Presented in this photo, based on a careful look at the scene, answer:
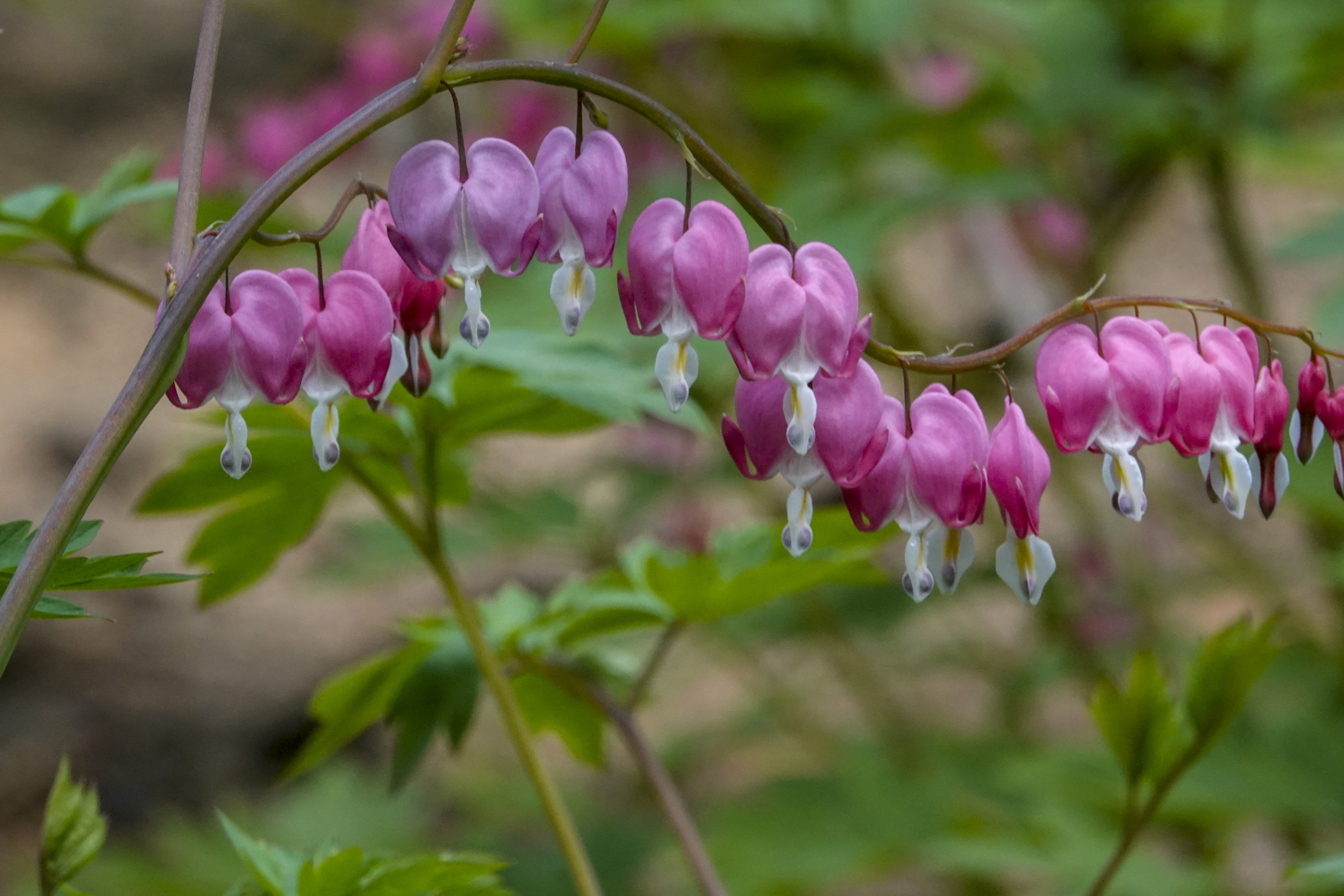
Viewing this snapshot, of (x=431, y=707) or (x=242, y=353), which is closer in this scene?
(x=242, y=353)

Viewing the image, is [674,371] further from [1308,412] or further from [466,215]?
[1308,412]

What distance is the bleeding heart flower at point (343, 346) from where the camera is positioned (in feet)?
2.02

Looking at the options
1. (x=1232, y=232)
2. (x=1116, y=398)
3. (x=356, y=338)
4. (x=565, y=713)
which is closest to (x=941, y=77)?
(x=1232, y=232)

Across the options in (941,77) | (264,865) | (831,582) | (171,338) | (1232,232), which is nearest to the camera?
(171,338)

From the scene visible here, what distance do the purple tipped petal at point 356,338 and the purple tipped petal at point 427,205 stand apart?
0.13 ft

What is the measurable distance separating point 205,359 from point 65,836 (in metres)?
0.29

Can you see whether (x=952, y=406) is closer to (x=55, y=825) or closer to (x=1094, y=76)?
(x=55, y=825)

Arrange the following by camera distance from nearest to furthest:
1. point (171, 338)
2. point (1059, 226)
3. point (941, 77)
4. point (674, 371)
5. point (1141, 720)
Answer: point (171, 338), point (674, 371), point (1141, 720), point (1059, 226), point (941, 77)

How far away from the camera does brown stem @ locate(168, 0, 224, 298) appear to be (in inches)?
21.9

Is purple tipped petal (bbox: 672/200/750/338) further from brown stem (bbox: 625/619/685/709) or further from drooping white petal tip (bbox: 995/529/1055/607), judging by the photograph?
brown stem (bbox: 625/619/685/709)

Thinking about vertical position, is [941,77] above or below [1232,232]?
above

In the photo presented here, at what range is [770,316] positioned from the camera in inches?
23.4

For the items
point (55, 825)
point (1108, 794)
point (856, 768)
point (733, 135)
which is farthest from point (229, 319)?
point (733, 135)

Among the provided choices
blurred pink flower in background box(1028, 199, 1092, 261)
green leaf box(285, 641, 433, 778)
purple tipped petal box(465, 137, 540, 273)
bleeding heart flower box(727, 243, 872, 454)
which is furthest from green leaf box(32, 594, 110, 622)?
blurred pink flower in background box(1028, 199, 1092, 261)
